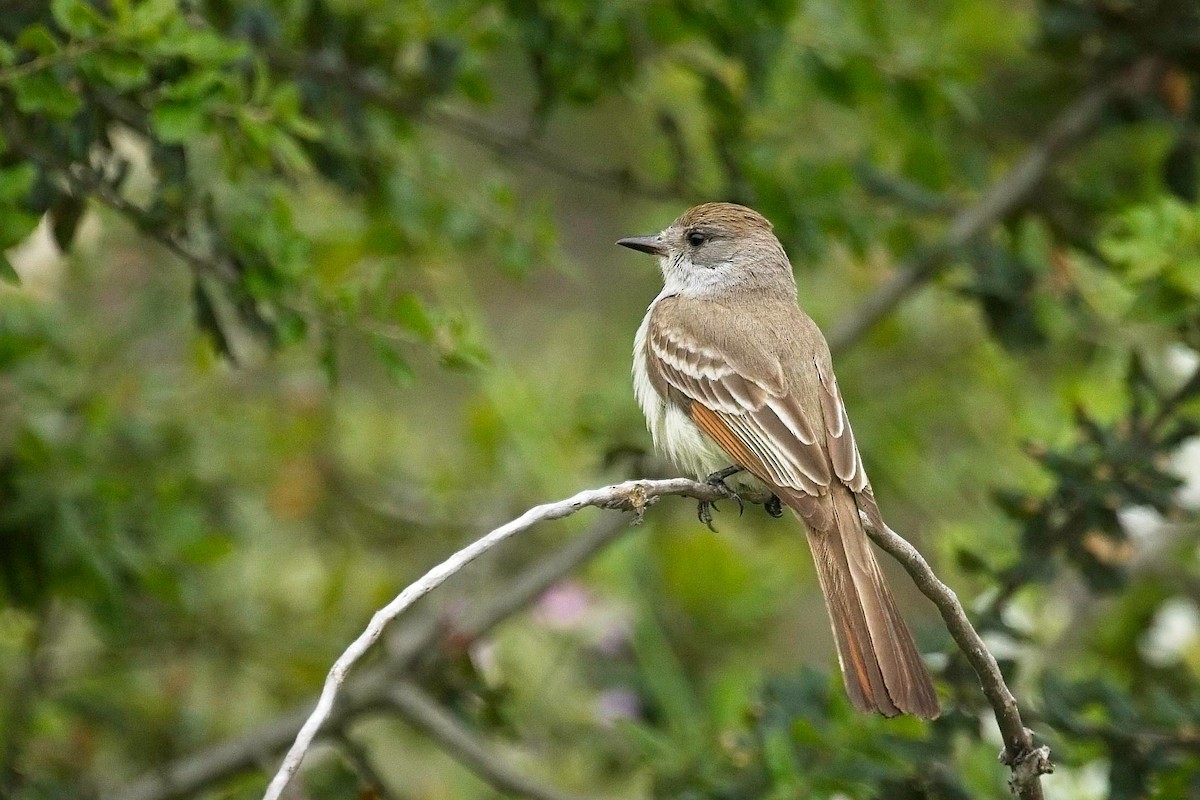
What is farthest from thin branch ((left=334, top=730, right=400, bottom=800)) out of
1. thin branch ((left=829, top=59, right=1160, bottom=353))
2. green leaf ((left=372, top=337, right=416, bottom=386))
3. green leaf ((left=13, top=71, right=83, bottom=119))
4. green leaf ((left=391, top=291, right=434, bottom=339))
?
thin branch ((left=829, top=59, right=1160, bottom=353))

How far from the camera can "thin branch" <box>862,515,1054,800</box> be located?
3066 millimetres

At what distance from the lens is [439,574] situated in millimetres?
2916

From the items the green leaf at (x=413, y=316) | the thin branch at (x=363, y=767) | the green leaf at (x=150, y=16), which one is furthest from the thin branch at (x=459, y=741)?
the green leaf at (x=150, y=16)

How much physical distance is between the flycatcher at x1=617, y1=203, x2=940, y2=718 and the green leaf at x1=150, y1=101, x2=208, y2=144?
1727 mm

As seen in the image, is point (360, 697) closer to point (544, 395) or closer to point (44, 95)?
point (544, 395)

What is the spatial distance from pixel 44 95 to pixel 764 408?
85.1 inches

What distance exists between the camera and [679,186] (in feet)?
18.4

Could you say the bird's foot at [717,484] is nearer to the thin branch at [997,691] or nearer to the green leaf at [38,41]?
the thin branch at [997,691]

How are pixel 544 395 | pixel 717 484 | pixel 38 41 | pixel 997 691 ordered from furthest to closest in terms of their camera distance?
pixel 544 395 → pixel 717 484 → pixel 38 41 → pixel 997 691

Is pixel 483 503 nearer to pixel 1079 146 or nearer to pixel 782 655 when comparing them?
pixel 782 655

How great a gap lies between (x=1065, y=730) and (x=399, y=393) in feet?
16.5

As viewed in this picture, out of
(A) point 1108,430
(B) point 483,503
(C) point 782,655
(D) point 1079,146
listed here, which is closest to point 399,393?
(B) point 483,503

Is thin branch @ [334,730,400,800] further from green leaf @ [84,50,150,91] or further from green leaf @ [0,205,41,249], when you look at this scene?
green leaf @ [84,50,150,91]

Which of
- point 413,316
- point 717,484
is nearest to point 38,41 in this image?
point 413,316
